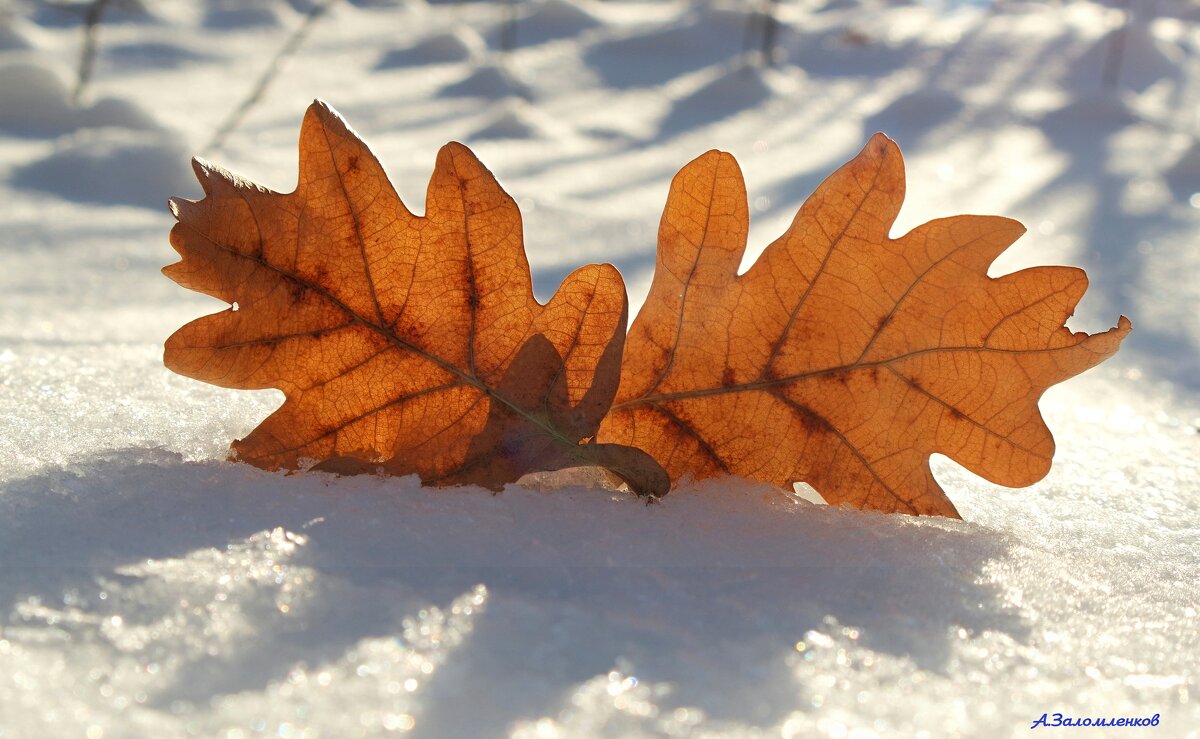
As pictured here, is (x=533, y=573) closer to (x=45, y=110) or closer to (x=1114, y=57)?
(x=45, y=110)

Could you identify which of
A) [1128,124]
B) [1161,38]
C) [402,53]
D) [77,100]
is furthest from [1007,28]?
[77,100]

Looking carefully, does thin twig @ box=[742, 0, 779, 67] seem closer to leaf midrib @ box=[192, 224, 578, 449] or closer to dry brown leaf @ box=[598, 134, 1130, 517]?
dry brown leaf @ box=[598, 134, 1130, 517]

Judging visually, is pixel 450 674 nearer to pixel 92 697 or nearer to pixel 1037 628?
pixel 92 697

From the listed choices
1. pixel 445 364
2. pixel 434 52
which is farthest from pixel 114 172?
pixel 445 364

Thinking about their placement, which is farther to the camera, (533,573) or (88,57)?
(88,57)

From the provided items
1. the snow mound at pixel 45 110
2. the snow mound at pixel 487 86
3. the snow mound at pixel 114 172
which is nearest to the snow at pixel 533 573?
the snow mound at pixel 114 172

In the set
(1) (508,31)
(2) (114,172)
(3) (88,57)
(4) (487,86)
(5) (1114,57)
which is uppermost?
(5) (1114,57)

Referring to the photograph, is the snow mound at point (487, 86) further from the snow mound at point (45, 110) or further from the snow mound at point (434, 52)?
the snow mound at point (45, 110)
